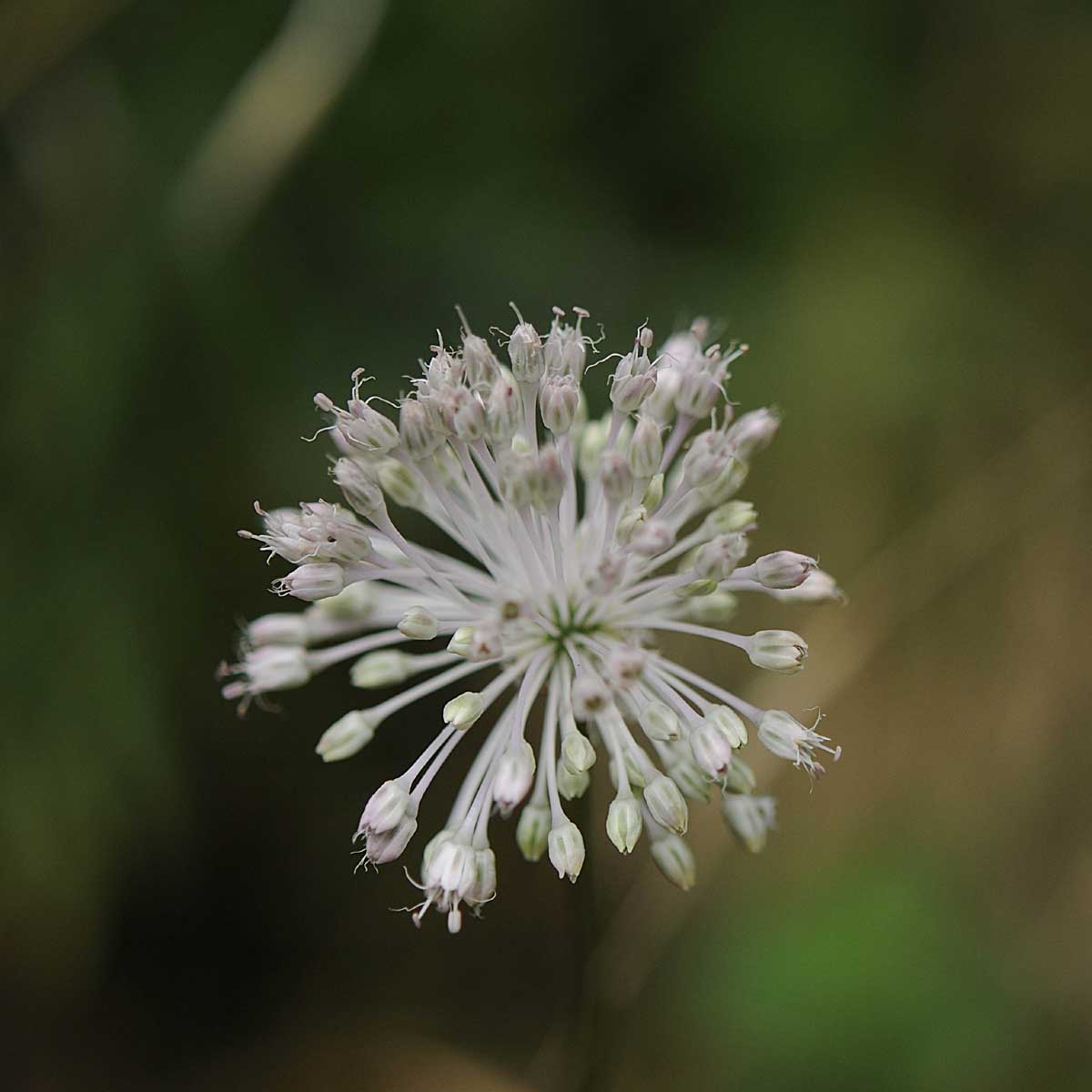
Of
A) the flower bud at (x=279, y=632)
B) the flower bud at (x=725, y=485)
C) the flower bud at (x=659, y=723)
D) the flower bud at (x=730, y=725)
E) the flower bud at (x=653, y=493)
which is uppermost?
the flower bud at (x=725, y=485)

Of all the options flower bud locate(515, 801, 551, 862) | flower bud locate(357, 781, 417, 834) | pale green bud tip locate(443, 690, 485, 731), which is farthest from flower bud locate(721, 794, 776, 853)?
flower bud locate(357, 781, 417, 834)

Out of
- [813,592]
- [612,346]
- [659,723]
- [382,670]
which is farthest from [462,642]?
[612,346]

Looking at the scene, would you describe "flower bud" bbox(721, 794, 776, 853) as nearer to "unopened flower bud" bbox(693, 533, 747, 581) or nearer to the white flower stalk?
the white flower stalk

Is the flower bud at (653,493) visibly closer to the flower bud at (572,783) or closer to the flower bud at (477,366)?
the flower bud at (477,366)

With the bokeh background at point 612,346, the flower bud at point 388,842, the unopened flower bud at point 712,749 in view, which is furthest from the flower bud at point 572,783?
the bokeh background at point 612,346

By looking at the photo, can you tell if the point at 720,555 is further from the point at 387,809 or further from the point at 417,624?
the point at 387,809

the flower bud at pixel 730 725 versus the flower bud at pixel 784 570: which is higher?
the flower bud at pixel 784 570

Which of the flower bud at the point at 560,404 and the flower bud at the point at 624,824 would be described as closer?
the flower bud at the point at 624,824
